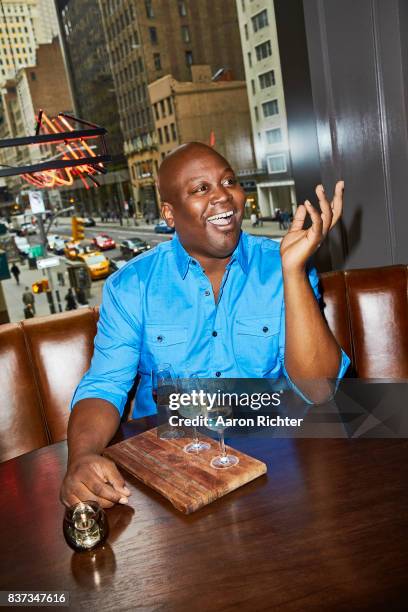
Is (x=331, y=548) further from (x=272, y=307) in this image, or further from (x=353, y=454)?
(x=272, y=307)

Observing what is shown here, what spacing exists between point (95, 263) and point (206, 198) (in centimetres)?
121

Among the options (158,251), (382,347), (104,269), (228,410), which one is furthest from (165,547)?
(104,269)

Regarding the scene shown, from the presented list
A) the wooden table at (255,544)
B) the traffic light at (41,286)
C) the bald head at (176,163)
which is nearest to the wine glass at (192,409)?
the wooden table at (255,544)

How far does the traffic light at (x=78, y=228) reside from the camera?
2678 mm

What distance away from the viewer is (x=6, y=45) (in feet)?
7.88

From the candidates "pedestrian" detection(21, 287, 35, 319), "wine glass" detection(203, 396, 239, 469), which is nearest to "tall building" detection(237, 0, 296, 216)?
"pedestrian" detection(21, 287, 35, 319)

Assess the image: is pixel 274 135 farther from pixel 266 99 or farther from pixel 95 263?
pixel 95 263

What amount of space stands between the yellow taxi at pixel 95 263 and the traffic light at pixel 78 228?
0.10 meters

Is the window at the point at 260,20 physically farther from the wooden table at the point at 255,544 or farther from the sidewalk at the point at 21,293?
the wooden table at the point at 255,544

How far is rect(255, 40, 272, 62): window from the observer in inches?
105

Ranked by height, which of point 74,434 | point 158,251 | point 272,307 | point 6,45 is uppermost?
point 6,45

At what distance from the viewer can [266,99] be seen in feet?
8.86

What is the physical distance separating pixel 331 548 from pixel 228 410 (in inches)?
14.9

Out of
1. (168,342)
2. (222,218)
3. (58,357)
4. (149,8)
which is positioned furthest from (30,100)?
(168,342)
